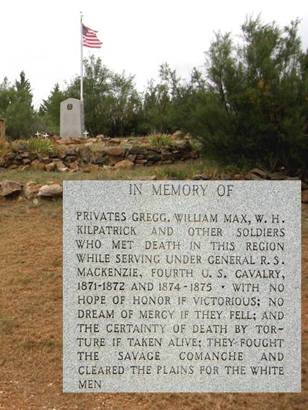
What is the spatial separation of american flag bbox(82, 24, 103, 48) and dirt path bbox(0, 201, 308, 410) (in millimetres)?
12042

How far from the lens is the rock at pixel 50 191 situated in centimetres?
837

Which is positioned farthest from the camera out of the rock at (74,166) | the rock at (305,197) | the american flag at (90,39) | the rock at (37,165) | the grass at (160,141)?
the american flag at (90,39)

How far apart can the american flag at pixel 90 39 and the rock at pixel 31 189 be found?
34.7ft

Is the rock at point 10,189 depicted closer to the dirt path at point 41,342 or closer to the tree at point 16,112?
the dirt path at point 41,342

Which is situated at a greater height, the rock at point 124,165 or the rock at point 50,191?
the rock at point 124,165

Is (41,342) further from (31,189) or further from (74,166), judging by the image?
(74,166)

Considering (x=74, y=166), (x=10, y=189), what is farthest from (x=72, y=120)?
(x=10, y=189)

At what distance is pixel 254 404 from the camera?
13.1 feet

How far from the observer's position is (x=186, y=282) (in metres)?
3.35

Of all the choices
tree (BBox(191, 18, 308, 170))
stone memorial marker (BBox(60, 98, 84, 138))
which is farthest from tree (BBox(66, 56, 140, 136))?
tree (BBox(191, 18, 308, 170))

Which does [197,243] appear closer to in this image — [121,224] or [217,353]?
[121,224]

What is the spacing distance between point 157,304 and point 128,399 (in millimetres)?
1073

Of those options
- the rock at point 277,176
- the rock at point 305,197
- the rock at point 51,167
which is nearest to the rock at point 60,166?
the rock at point 51,167

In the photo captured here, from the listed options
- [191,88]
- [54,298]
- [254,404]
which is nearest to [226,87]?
[191,88]
